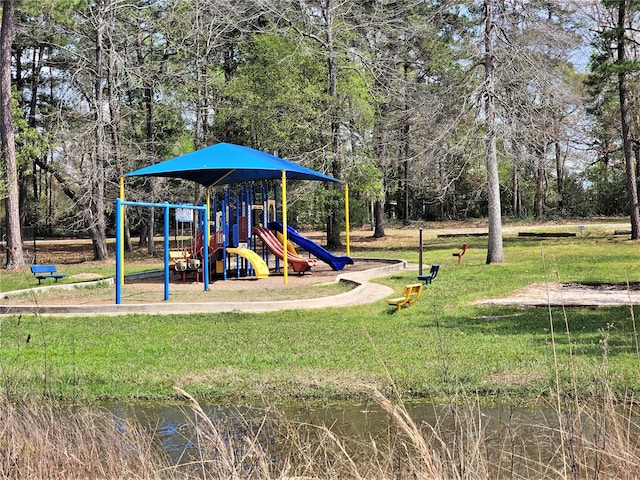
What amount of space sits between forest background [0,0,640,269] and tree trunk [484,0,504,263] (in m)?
0.06

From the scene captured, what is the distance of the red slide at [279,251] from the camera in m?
21.2

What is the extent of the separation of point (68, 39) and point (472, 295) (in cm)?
2132

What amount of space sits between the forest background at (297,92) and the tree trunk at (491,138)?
57mm

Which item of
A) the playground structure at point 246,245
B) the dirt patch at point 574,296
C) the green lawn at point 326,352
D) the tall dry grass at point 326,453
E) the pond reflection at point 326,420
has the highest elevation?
the playground structure at point 246,245

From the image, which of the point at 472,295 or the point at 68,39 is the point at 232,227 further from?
the point at 68,39

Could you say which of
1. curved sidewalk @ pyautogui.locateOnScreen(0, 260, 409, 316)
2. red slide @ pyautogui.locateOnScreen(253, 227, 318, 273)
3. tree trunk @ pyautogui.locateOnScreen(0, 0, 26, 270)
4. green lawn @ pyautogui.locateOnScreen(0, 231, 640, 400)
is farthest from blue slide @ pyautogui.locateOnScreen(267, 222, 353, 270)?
tree trunk @ pyautogui.locateOnScreen(0, 0, 26, 270)

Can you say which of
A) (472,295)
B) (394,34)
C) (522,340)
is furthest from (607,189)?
(522,340)

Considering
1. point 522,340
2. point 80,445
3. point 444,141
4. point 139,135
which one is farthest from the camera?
point 139,135

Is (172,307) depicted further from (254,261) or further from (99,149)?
(99,149)

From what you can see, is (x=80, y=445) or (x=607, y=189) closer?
(x=80, y=445)

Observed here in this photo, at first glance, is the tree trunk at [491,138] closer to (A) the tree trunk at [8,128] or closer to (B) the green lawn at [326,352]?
(B) the green lawn at [326,352]

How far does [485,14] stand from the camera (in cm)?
2266

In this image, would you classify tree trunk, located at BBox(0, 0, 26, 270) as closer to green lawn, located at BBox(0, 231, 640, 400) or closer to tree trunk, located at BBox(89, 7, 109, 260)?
tree trunk, located at BBox(89, 7, 109, 260)

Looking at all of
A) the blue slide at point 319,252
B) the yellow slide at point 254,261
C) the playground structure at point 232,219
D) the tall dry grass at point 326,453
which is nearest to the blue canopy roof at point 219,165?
the playground structure at point 232,219
